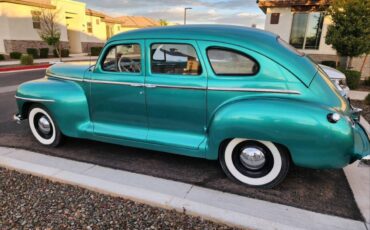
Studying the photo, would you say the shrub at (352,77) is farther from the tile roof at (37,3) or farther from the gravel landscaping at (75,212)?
the tile roof at (37,3)

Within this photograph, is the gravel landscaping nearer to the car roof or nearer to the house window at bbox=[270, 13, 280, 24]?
the car roof

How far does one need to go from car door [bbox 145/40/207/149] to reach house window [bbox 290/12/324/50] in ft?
41.1

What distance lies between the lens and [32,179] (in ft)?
11.0

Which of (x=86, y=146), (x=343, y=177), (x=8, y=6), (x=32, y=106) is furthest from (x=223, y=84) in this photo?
(x=8, y=6)

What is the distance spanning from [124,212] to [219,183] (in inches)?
46.1

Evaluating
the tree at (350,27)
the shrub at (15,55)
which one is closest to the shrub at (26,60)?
the shrub at (15,55)

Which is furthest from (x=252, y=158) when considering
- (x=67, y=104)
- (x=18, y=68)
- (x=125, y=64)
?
(x=18, y=68)

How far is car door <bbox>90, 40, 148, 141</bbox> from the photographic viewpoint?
3.53 metres

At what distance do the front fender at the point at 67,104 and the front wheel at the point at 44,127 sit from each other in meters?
0.18

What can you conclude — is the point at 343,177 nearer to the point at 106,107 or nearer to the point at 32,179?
the point at 106,107

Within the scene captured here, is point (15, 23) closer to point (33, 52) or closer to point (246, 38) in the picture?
point (33, 52)

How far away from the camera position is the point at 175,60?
3352 millimetres

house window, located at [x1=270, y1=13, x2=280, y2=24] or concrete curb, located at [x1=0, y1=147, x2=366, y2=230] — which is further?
house window, located at [x1=270, y1=13, x2=280, y2=24]

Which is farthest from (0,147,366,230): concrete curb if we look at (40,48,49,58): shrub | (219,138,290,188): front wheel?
(40,48,49,58): shrub
